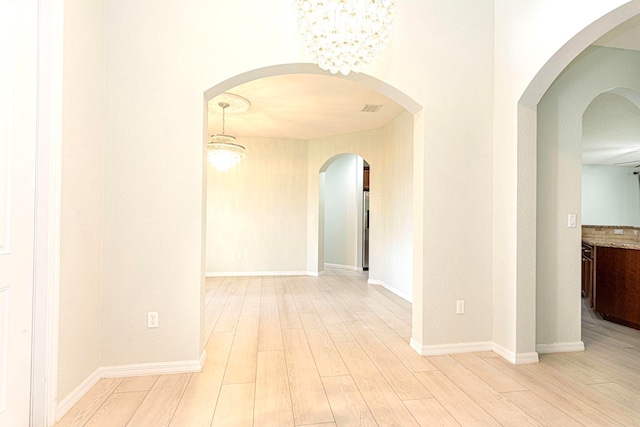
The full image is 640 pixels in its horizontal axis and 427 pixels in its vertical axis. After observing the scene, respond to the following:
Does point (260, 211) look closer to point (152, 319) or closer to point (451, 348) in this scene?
point (152, 319)

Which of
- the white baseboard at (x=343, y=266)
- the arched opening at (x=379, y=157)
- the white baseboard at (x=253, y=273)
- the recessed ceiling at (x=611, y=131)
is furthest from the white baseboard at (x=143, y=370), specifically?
the white baseboard at (x=343, y=266)

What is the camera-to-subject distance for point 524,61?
2.71 metres

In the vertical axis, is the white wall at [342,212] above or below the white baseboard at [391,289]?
above

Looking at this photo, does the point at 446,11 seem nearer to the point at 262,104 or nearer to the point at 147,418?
the point at 262,104

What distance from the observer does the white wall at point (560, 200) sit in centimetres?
301

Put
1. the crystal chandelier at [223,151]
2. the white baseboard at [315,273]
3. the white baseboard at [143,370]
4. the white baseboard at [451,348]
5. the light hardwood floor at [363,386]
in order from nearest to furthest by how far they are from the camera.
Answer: the light hardwood floor at [363,386]
the white baseboard at [143,370]
the white baseboard at [451,348]
the crystal chandelier at [223,151]
the white baseboard at [315,273]

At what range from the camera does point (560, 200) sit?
304 centimetres

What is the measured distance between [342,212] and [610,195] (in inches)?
295

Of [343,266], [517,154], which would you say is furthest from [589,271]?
[343,266]

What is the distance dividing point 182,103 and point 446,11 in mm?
2398

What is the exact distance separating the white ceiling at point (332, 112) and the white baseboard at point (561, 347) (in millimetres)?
2671


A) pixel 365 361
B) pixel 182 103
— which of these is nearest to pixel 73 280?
pixel 182 103

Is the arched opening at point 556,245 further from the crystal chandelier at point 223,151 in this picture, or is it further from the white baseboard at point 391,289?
the crystal chandelier at point 223,151

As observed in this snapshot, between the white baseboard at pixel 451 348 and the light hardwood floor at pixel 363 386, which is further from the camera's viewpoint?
the white baseboard at pixel 451 348
